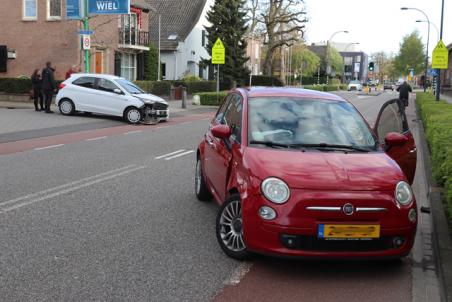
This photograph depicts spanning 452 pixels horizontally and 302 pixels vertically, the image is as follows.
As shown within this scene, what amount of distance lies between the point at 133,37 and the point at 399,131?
31.6 metres

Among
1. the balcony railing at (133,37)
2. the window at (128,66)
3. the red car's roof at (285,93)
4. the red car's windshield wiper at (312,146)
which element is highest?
the balcony railing at (133,37)

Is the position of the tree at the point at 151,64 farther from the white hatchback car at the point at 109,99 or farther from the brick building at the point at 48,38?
the white hatchback car at the point at 109,99

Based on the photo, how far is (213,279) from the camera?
4.73 m

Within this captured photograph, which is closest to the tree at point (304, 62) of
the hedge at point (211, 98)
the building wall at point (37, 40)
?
the hedge at point (211, 98)

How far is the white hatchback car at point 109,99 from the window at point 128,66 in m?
17.1

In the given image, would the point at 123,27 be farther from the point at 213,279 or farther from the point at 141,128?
the point at 213,279

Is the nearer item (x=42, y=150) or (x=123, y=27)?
(x=42, y=150)

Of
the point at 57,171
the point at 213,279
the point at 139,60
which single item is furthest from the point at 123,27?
the point at 213,279

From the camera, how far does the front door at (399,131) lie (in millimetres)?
7836

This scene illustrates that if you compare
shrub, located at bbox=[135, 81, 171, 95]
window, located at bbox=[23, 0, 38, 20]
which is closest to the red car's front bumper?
shrub, located at bbox=[135, 81, 171, 95]

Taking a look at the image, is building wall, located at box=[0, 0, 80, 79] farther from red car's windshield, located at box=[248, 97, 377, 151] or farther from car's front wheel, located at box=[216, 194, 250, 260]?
car's front wheel, located at box=[216, 194, 250, 260]

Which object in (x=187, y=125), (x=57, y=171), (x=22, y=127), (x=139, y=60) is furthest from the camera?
(x=139, y=60)

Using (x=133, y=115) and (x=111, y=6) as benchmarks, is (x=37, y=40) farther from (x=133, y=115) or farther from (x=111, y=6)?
(x=133, y=115)

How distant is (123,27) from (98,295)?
3384 centimetres
